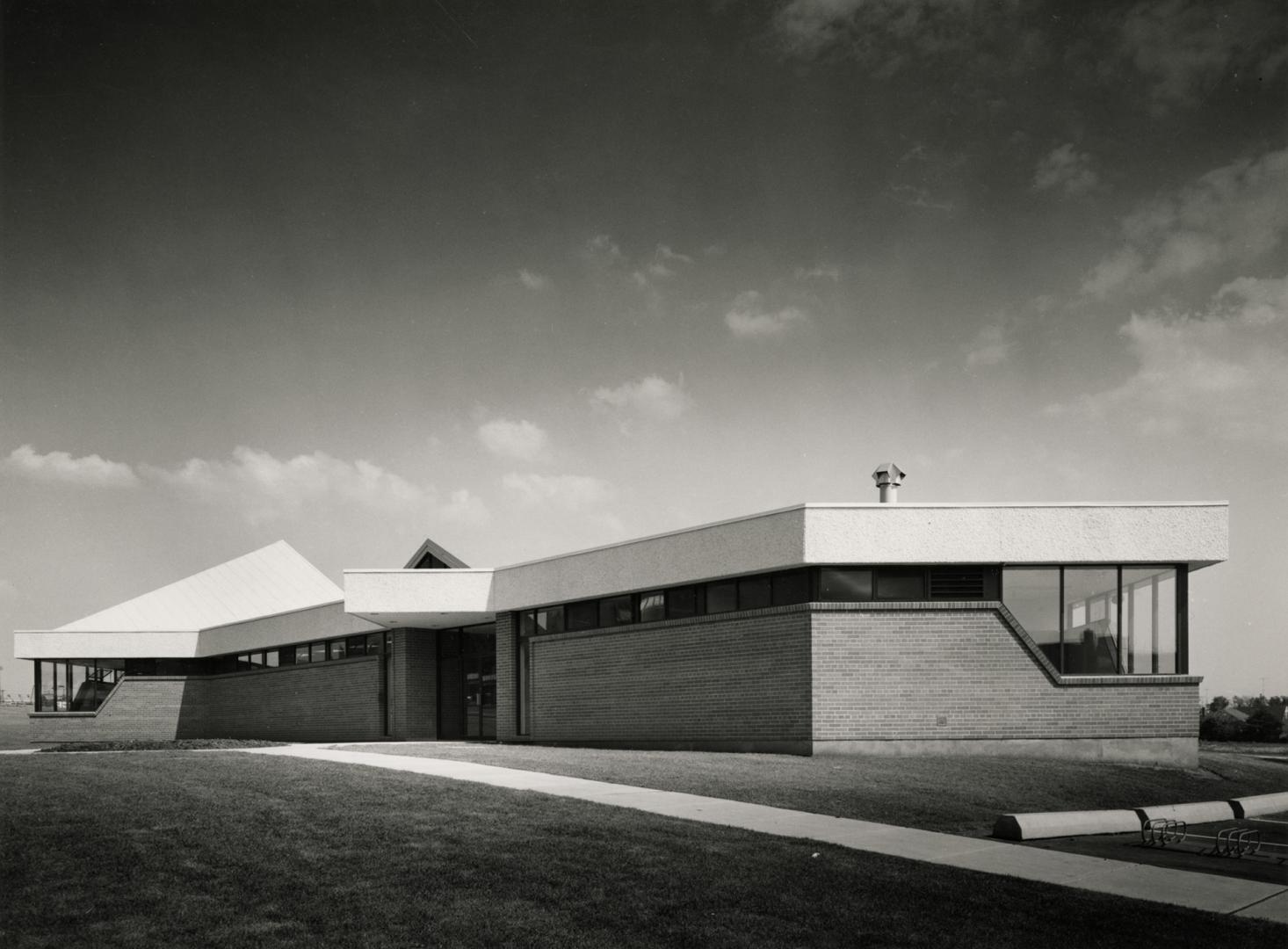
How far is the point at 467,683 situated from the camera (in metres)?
31.4

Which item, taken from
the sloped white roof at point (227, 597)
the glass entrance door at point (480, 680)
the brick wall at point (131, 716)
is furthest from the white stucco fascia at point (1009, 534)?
the brick wall at point (131, 716)

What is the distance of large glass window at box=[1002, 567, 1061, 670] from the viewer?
2058 cm

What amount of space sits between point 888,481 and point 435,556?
14162 millimetres

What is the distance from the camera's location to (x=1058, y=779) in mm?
16750

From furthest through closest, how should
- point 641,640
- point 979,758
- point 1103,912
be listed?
point 641,640 < point 979,758 < point 1103,912

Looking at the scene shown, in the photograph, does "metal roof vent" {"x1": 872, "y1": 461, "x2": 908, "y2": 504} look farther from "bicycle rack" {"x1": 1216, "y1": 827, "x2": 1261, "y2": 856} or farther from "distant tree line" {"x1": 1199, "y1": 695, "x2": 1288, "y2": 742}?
"distant tree line" {"x1": 1199, "y1": 695, "x2": 1288, "y2": 742}

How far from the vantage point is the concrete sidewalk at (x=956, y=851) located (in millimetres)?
8422

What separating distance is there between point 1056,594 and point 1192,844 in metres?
9.57

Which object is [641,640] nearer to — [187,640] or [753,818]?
[753,818]

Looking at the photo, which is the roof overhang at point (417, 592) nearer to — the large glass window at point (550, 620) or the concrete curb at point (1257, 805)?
the large glass window at point (550, 620)

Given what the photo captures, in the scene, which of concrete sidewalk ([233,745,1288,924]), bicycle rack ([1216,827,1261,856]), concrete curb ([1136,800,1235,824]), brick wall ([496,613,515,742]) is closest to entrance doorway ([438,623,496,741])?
brick wall ([496,613,515,742])

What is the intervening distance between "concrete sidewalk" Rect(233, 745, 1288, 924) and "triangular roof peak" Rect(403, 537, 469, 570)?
15.9 metres

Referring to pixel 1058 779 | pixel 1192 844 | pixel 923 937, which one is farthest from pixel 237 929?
pixel 1058 779

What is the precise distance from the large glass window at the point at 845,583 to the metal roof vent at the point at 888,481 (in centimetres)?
236
